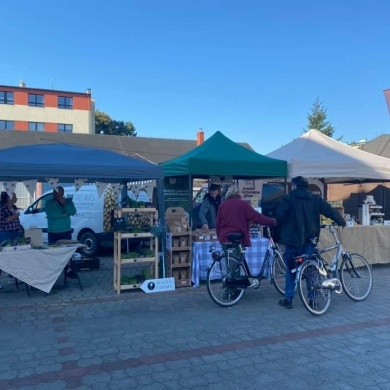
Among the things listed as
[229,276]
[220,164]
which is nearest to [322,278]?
[229,276]

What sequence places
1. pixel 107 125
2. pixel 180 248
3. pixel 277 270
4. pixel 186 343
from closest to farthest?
pixel 186 343
pixel 277 270
pixel 180 248
pixel 107 125

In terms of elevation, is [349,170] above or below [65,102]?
below

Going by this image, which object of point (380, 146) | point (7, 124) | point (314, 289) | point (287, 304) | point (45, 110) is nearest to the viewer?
point (314, 289)

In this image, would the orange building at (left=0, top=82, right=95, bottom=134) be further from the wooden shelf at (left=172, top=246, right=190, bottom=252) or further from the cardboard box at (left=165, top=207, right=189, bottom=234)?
the wooden shelf at (left=172, top=246, right=190, bottom=252)

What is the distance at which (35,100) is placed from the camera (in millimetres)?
43906

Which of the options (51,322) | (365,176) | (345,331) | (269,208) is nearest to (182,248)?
(51,322)

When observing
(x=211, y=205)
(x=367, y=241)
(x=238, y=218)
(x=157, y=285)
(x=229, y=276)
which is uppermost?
(x=211, y=205)

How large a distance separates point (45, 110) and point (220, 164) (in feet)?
134

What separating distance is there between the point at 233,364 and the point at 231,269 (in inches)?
79.7

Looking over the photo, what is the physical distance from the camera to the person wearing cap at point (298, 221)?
5535mm

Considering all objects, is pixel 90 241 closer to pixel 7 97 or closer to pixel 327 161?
pixel 327 161

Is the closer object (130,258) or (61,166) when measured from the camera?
(61,166)

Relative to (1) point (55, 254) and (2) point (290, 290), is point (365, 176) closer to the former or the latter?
(2) point (290, 290)

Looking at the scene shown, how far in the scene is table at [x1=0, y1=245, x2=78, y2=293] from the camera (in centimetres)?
602
